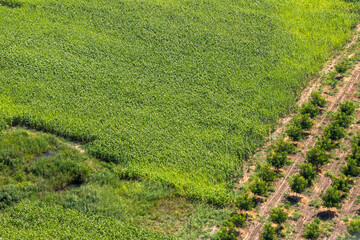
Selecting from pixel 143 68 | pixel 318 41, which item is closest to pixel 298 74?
pixel 318 41

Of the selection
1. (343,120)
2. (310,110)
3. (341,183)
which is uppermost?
(343,120)

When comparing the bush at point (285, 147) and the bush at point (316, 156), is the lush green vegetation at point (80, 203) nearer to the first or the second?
the bush at point (285, 147)

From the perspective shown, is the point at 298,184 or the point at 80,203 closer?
the point at 80,203

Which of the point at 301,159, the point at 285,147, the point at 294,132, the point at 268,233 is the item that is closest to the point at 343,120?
the point at 294,132

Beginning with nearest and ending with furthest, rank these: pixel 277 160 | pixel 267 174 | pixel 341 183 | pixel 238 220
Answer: pixel 238 220
pixel 341 183
pixel 267 174
pixel 277 160

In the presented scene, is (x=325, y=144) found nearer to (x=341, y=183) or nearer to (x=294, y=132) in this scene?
(x=294, y=132)

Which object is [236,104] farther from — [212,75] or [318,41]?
[318,41]

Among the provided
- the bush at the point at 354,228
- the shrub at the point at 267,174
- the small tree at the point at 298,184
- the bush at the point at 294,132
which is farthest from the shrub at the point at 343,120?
the bush at the point at 354,228
